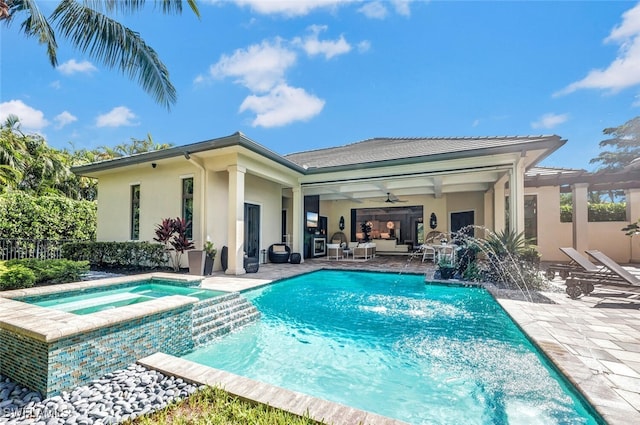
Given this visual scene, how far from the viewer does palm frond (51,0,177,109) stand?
7375 mm

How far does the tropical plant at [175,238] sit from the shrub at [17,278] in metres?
2.99

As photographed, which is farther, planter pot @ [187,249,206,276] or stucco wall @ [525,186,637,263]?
stucco wall @ [525,186,637,263]

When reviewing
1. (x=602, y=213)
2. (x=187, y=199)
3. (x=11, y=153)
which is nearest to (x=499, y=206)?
(x=602, y=213)

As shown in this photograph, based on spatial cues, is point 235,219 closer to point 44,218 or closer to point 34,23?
point 34,23

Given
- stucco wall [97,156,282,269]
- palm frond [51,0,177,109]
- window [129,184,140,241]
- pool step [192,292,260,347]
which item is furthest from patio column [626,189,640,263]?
window [129,184,140,241]

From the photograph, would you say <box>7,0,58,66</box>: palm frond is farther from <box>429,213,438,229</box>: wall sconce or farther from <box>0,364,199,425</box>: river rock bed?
<box>429,213,438,229</box>: wall sconce

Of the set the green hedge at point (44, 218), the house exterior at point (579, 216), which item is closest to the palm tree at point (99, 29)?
the green hedge at point (44, 218)

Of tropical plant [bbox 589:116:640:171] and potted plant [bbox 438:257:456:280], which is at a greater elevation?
tropical plant [bbox 589:116:640:171]

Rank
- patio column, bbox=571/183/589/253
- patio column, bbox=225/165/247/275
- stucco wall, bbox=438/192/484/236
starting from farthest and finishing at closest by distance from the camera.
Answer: stucco wall, bbox=438/192/484/236 < patio column, bbox=571/183/589/253 < patio column, bbox=225/165/247/275

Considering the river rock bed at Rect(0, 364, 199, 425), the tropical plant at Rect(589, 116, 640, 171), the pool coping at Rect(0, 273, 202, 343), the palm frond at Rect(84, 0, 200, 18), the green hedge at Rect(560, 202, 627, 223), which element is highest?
the tropical plant at Rect(589, 116, 640, 171)

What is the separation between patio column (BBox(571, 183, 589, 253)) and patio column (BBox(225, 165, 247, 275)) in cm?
1251

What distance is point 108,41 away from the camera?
7.55 metres

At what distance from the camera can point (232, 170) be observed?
8641 mm

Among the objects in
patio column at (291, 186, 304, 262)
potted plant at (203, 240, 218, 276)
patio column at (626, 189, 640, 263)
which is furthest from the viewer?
patio column at (291, 186, 304, 262)
